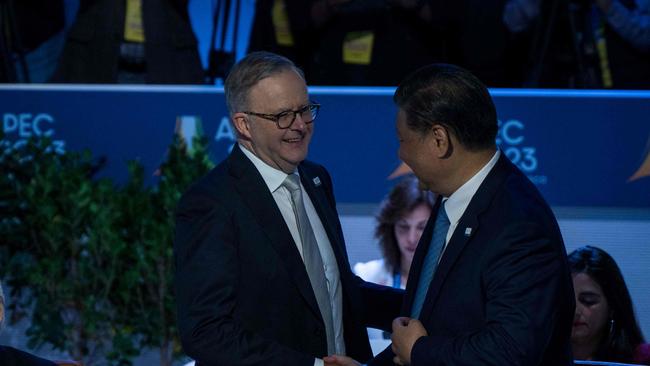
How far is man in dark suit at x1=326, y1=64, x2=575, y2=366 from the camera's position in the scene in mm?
2404

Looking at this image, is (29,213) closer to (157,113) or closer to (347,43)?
(157,113)

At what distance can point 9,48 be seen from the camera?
5.98 metres

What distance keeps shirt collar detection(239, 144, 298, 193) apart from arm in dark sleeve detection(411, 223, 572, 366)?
697 mm

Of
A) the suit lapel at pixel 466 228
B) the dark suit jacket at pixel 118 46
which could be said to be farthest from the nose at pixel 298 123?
the dark suit jacket at pixel 118 46

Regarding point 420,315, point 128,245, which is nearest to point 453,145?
point 420,315

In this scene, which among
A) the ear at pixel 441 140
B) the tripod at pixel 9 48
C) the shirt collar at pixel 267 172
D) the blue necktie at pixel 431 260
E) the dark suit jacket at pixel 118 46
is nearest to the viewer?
the ear at pixel 441 140

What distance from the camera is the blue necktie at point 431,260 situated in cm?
271

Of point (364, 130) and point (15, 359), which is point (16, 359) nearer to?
point (15, 359)

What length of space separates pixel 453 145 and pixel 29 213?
282cm

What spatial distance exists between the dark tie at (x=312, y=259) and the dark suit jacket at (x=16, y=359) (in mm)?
784

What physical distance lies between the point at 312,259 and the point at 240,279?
0.80 ft

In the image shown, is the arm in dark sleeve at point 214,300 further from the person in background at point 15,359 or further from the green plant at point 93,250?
the green plant at point 93,250

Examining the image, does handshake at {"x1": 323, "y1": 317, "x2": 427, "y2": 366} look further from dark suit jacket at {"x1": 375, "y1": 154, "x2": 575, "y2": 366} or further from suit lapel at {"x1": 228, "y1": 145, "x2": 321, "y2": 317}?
suit lapel at {"x1": 228, "y1": 145, "x2": 321, "y2": 317}

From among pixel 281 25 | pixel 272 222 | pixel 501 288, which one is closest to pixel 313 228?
pixel 272 222
